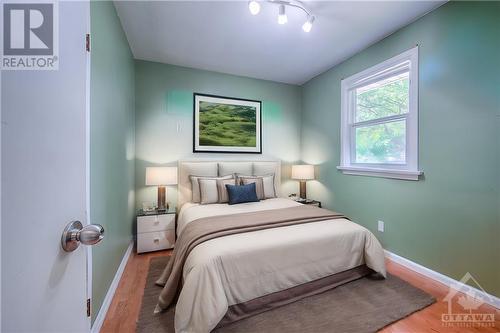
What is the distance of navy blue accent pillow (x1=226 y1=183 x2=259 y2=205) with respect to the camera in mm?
2861

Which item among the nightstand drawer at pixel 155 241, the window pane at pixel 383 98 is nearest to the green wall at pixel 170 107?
the nightstand drawer at pixel 155 241

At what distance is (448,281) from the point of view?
1.97m

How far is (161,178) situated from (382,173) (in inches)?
111

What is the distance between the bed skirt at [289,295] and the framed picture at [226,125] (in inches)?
90.7

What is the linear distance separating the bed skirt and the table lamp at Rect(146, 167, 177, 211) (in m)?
1.84

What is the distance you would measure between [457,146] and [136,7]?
Result: 328cm

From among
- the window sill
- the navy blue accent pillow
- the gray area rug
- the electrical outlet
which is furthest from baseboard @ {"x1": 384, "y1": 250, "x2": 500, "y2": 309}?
the navy blue accent pillow

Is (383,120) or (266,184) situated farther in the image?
(266,184)

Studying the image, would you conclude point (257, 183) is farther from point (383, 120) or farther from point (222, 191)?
point (383, 120)

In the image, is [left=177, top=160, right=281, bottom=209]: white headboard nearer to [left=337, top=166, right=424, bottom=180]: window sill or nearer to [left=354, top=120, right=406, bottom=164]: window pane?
[left=337, top=166, right=424, bottom=180]: window sill

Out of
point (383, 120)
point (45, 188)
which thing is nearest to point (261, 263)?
point (45, 188)

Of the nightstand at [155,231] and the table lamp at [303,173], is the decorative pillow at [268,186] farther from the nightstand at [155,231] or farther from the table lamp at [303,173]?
the nightstand at [155,231]

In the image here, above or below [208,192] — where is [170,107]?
above

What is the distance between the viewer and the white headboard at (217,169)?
3154mm
